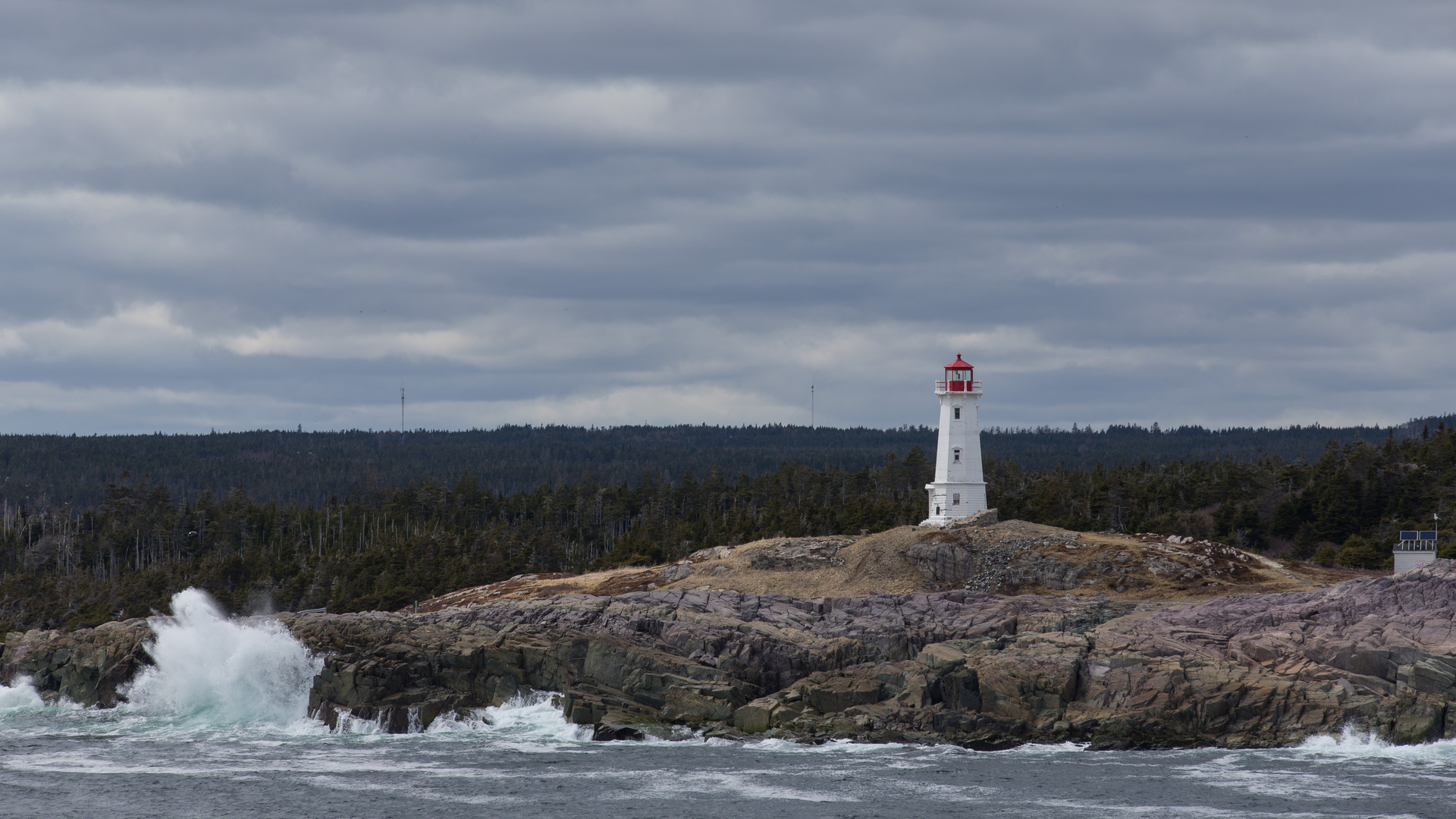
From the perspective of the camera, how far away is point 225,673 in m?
63.0

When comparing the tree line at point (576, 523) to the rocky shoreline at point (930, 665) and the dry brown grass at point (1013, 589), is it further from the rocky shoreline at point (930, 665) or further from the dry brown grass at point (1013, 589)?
the rocky shoreline at point (930, 665)

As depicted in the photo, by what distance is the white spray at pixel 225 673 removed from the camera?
200 feet

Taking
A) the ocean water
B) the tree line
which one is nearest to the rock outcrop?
the ocean water

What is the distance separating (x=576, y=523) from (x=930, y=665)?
93550 mm

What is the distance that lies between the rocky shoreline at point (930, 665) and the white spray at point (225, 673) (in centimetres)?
98

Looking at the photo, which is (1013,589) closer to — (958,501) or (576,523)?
(958,501)

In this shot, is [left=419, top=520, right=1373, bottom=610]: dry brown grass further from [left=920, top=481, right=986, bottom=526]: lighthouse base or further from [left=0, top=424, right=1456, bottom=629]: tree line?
[left=0, top=424, right=1456, bottom=629]: tree line

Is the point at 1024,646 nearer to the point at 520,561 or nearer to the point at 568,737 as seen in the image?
the point at 568,737

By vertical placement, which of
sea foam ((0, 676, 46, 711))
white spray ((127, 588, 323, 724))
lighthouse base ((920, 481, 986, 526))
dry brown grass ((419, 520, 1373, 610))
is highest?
lighthouse base ((920, 481, 986, 526))

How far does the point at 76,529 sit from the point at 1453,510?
423 feet

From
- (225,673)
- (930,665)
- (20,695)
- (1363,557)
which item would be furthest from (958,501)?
(20,695)

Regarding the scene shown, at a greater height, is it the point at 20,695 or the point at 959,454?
the point at 959,454

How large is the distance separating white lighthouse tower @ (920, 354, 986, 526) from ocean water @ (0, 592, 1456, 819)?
101 feet

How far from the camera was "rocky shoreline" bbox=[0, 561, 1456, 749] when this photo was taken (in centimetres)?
5009
